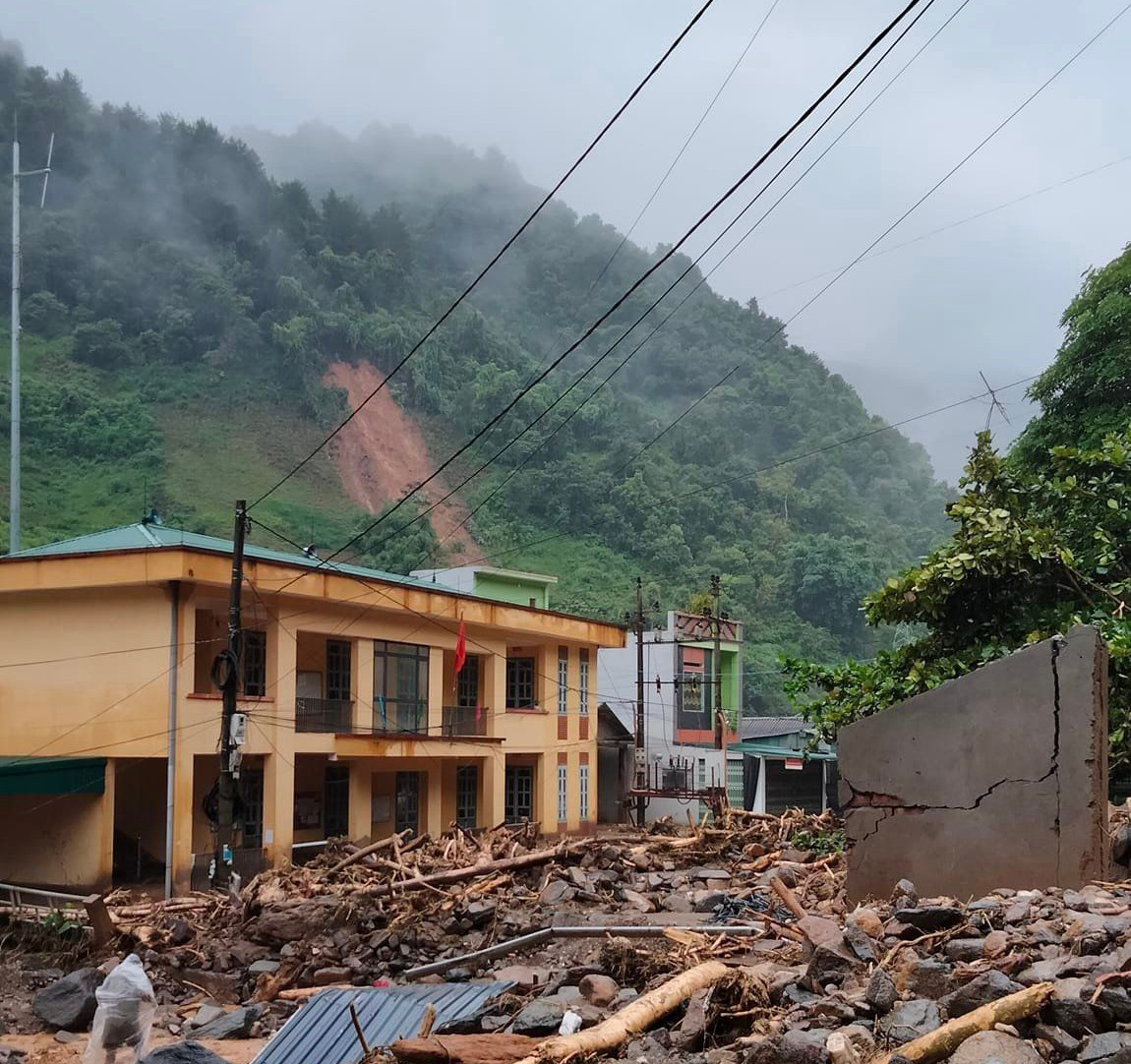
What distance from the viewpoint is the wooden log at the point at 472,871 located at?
16431mm

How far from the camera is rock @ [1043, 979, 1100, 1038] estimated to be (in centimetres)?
585

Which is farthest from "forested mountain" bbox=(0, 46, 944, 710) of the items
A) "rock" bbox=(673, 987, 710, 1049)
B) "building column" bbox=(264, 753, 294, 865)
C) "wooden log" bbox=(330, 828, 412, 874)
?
"rock" bbox=(673, 987, 710, 1049)

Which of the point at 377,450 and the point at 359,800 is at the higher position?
the point at 377,450

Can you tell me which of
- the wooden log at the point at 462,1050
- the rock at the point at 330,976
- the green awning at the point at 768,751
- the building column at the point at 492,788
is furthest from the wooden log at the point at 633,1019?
the green awning at the point at 768,751

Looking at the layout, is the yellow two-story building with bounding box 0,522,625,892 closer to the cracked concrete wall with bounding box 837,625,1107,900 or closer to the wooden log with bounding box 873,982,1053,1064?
the cracked concrete wall with bounding box 837,625,1107,900

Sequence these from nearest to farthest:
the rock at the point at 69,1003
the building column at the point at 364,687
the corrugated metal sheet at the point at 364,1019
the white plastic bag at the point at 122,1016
Answer: the corrugated metal sheet at the point at 364,1019
the white plastic bag at the point at 122,1016
the rock at the point at 69,1003
the building column at the point at 364,687

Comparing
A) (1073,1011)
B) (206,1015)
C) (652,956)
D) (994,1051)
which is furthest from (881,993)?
(206,1015)

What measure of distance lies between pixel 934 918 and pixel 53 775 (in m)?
17.8

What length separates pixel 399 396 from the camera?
91.6 m

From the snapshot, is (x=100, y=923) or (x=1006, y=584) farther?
(x=100, y=923)

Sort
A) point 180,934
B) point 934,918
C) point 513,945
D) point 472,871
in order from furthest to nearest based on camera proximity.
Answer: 1. point 472,871
2. point 180,934
3. point 513,945
4. point 934,918

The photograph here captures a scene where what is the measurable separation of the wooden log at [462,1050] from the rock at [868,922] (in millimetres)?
2434

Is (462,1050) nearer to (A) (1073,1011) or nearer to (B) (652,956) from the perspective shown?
(B) (652,956)

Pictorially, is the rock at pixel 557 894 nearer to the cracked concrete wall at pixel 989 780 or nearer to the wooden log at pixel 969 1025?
the cracked concrete wall at pixel 989 780
